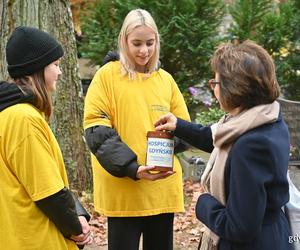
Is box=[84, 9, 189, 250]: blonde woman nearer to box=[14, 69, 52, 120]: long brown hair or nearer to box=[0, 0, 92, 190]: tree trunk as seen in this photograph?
box=[14, 69, 52, 120]: long brown hair

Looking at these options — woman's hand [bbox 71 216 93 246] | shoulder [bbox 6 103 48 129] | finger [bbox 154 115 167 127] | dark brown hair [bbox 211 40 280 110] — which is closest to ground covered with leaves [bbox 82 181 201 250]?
finger [bbox 154 115 167 127]

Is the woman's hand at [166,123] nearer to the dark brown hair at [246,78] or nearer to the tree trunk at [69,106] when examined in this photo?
the dark brown hair at [246,78]

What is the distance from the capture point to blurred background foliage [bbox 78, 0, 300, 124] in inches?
377

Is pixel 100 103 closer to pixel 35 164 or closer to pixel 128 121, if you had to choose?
pixel 128 121

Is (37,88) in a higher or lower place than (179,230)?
higher

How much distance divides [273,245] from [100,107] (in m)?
1.33

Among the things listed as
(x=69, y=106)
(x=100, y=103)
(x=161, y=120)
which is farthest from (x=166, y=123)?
(x=69, y=106)

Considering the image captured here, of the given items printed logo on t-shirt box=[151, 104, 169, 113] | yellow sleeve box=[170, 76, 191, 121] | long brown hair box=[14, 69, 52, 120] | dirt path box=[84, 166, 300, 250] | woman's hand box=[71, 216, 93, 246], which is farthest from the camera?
dirt path box=[84, 166, 300, 250]

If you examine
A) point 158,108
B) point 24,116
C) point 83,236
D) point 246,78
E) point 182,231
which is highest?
point 246,78

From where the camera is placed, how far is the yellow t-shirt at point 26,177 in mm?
2451

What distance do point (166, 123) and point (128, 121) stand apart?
241 mm

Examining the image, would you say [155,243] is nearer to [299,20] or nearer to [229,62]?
[229,62]

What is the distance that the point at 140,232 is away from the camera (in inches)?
137

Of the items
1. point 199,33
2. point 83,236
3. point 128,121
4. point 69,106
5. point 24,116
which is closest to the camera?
point 24,116
